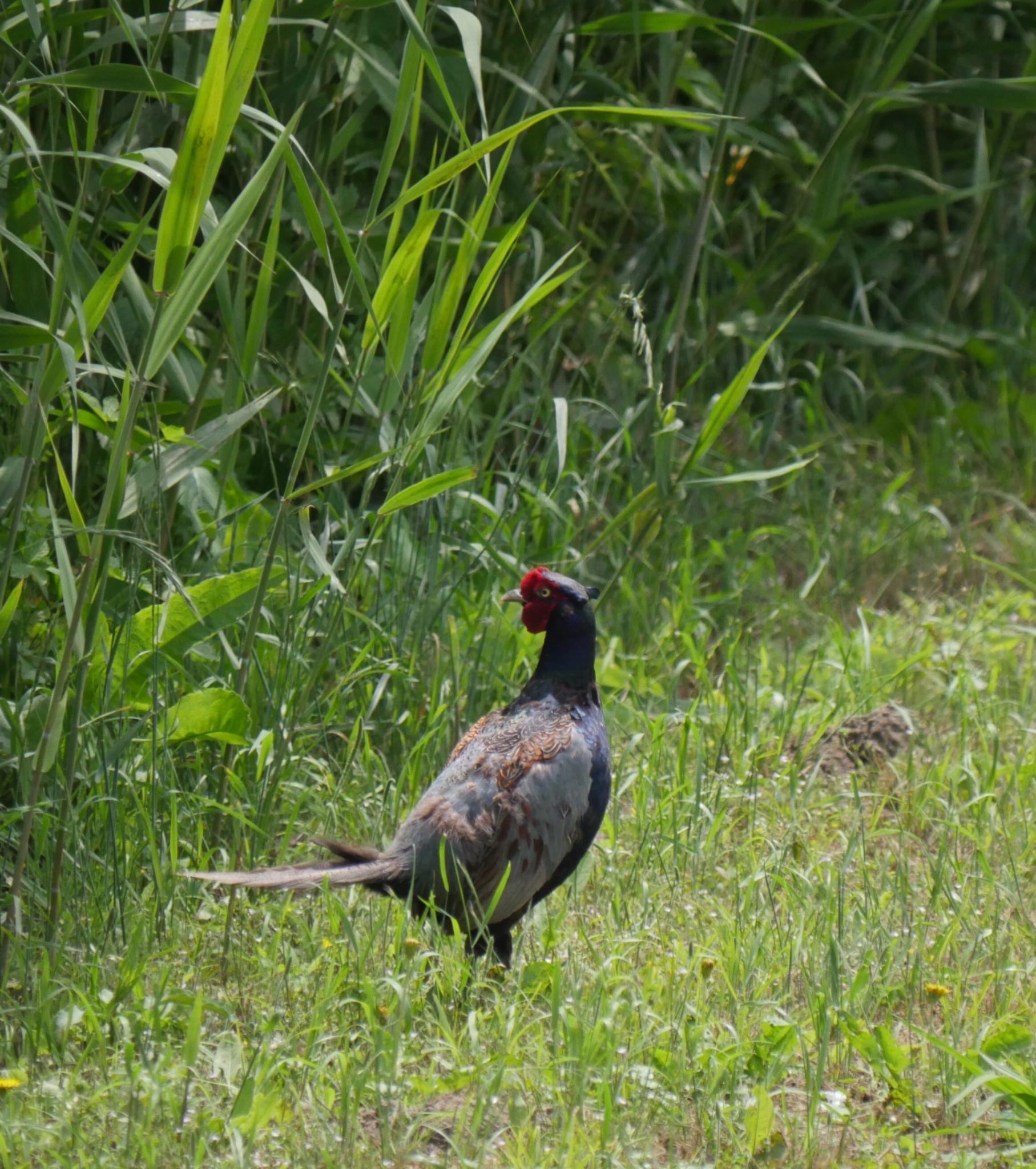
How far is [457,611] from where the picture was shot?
3891 mm

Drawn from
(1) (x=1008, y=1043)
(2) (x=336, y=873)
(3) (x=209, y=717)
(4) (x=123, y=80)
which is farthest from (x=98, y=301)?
(1) (x=1008, y=1043)

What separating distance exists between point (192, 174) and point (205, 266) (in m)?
0.13

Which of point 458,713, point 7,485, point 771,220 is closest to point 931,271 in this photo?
point 771,220

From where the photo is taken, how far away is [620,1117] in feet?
7.81

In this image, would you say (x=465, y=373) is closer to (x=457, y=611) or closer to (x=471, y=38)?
(x=471, y=38)

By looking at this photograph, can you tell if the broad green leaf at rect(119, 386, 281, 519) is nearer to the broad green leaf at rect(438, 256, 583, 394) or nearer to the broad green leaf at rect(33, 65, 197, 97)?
the broad green leaf at rect(438, 256, 583, 394)

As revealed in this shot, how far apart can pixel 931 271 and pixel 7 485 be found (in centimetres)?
447

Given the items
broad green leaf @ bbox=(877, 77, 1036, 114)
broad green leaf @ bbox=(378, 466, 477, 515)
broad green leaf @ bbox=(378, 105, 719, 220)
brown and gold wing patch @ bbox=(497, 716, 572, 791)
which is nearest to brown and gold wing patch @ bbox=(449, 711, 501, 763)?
brown and gold wing patch @ bbox=(497, 716, 572, 791)

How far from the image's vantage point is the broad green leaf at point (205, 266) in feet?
7.43

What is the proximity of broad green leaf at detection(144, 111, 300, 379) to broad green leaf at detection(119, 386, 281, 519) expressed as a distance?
328 millimetres

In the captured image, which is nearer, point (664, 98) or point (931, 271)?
point (664, 98)

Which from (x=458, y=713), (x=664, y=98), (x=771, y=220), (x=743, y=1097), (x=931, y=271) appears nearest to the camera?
(x=743, y=1097)

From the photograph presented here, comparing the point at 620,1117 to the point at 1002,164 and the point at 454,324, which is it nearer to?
the point at 454,324

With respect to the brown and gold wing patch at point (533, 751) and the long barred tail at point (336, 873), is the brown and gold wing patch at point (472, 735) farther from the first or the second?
the long barred tail at point (336, 873)
